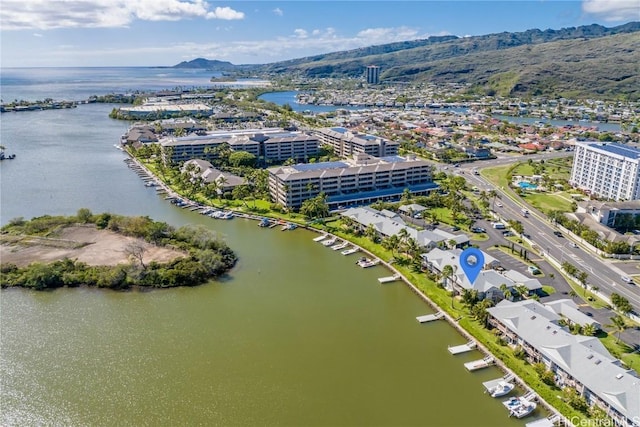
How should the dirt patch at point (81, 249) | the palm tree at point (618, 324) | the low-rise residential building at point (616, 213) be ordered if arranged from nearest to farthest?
the palm tree at point (618, 324), the dirt patch at point (81, 249), the low-rise residential building at point (616, 213)

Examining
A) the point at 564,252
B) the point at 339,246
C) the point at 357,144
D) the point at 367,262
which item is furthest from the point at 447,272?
the point at 357,144

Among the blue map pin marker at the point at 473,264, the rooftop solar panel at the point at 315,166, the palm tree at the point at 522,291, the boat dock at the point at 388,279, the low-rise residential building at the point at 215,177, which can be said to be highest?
the rooftop solar panel at the point at 315,166

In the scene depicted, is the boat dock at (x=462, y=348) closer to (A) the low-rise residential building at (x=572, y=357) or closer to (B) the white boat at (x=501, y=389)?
(A) the low-rise residential building at (x=572, y=357)

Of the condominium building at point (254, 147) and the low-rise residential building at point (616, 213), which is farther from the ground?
the condominium building at point (254, 147)

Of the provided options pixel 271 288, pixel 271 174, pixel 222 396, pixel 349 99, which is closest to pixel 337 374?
pixel 222 396

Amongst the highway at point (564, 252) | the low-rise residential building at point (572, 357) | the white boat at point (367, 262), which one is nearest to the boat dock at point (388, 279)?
the white boat at point (367, 262)

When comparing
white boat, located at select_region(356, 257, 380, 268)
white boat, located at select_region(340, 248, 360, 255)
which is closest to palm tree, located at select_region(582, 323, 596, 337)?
white boat, located at select_region(356, 257, 380, 268)

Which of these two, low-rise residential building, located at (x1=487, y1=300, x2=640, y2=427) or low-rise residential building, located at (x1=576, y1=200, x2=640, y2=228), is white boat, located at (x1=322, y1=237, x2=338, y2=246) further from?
low-rise residential building, located at (x1=576, y1=200, x2=640, y2=228)
